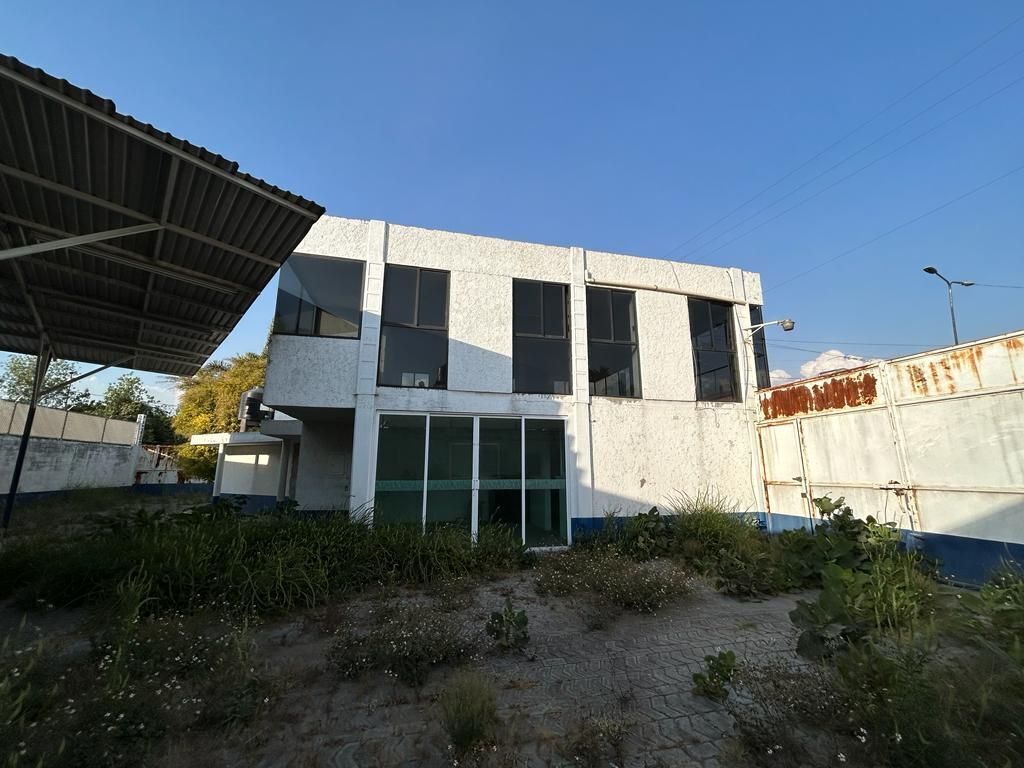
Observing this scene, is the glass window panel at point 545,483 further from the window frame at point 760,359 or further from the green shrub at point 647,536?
the window frame at point 760,359

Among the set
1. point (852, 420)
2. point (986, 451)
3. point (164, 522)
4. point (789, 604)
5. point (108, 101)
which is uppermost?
point (108, 101)

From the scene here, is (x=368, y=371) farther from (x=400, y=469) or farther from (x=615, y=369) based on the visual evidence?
(x=615, y=369)

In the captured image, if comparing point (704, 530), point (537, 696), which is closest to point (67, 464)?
point (537, 696)

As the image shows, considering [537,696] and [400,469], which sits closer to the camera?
[537,696]

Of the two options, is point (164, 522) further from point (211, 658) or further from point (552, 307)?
point (552, 307)

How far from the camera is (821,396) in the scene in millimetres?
8633

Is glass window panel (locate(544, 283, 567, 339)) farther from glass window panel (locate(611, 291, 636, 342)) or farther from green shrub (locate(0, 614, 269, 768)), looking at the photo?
green shrub (locate(0, 614, 269, 768))

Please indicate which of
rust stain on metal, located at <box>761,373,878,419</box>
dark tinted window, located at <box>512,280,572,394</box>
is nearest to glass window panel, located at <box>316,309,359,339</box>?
dark tinted window, located at <box>512,280,572,394</box>

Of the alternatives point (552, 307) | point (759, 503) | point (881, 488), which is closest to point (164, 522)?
point (552, 307)

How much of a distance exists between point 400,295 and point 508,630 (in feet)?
21.1

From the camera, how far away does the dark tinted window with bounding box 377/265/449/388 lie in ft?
26.8

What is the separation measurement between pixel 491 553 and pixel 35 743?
5402 mm

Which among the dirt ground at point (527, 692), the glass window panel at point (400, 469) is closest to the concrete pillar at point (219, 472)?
the glass window panel at point (400, 469)

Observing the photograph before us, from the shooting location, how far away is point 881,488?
749cm
